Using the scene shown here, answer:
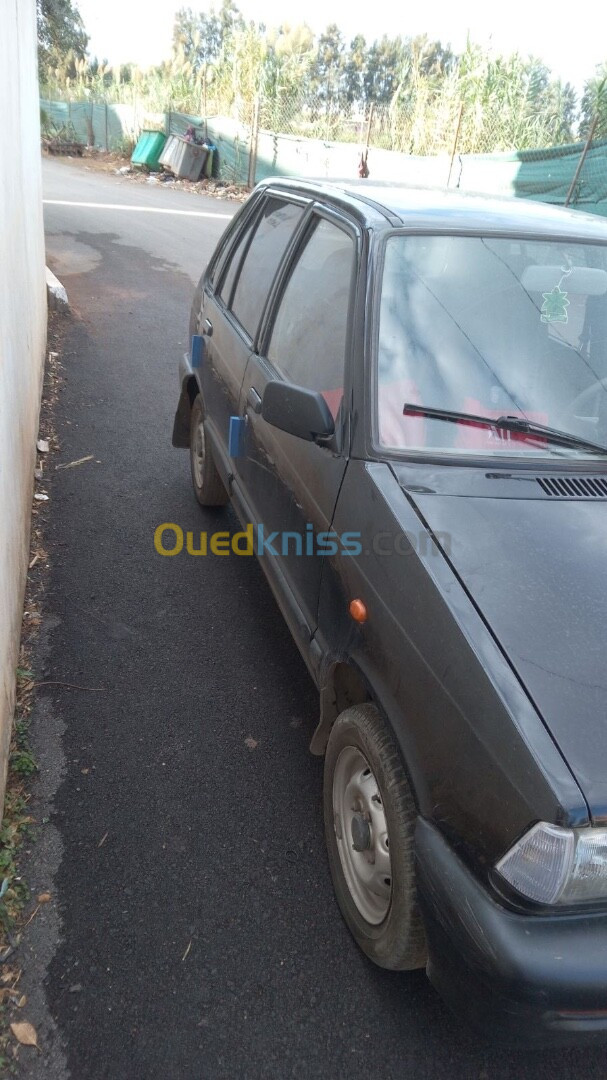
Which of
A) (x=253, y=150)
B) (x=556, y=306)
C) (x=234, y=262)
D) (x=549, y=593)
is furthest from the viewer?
(x=253, y=150)

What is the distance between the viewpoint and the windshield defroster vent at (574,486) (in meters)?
2.41

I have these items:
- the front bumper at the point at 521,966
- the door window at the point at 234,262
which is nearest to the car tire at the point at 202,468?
the door window at the point at 234,262

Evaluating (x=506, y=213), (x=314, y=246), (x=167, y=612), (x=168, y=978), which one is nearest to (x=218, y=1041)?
(x=168, y=978)

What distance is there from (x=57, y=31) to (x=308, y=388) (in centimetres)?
2166

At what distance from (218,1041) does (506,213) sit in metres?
2.98

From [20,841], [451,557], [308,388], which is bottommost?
[20,841]

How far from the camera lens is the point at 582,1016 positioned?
5.46 ft

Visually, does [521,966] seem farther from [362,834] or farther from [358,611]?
[358,611]

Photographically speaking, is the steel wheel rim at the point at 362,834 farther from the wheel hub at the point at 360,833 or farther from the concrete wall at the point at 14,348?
the concrete wall at the point at 14,348

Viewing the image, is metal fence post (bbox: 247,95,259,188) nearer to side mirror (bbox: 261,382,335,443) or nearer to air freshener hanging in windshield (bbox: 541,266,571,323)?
air freshener hanging in windshield (bbox: 541,266,571,323)

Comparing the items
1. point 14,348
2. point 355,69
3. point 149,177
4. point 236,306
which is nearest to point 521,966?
point 236,306

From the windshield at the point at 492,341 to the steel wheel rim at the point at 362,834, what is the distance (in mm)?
1010

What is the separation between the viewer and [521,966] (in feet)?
5.31

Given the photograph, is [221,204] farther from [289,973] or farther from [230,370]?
[289,973]
